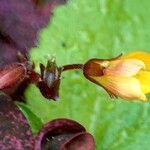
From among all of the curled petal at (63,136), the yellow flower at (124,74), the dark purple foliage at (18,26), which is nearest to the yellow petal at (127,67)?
the yellow flower at (124,74)

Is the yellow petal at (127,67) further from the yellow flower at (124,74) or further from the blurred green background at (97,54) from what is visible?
the blurred green background at (97,54)

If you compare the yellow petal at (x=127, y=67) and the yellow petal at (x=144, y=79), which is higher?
the yellow petal at (x=127, y=67)

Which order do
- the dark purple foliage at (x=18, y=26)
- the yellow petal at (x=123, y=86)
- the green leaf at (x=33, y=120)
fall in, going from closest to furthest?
the yellow petal at (x=123, y=86) < the green leaf at (x=33, y=120) < the dark purple foliage at (x=18, y=26)

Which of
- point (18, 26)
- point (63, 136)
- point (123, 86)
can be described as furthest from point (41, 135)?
point (18, 26)

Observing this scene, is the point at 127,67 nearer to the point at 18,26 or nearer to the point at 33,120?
the point at 33,120

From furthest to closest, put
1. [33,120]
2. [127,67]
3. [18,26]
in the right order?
[18,26] < [33,120] < [127,67]
